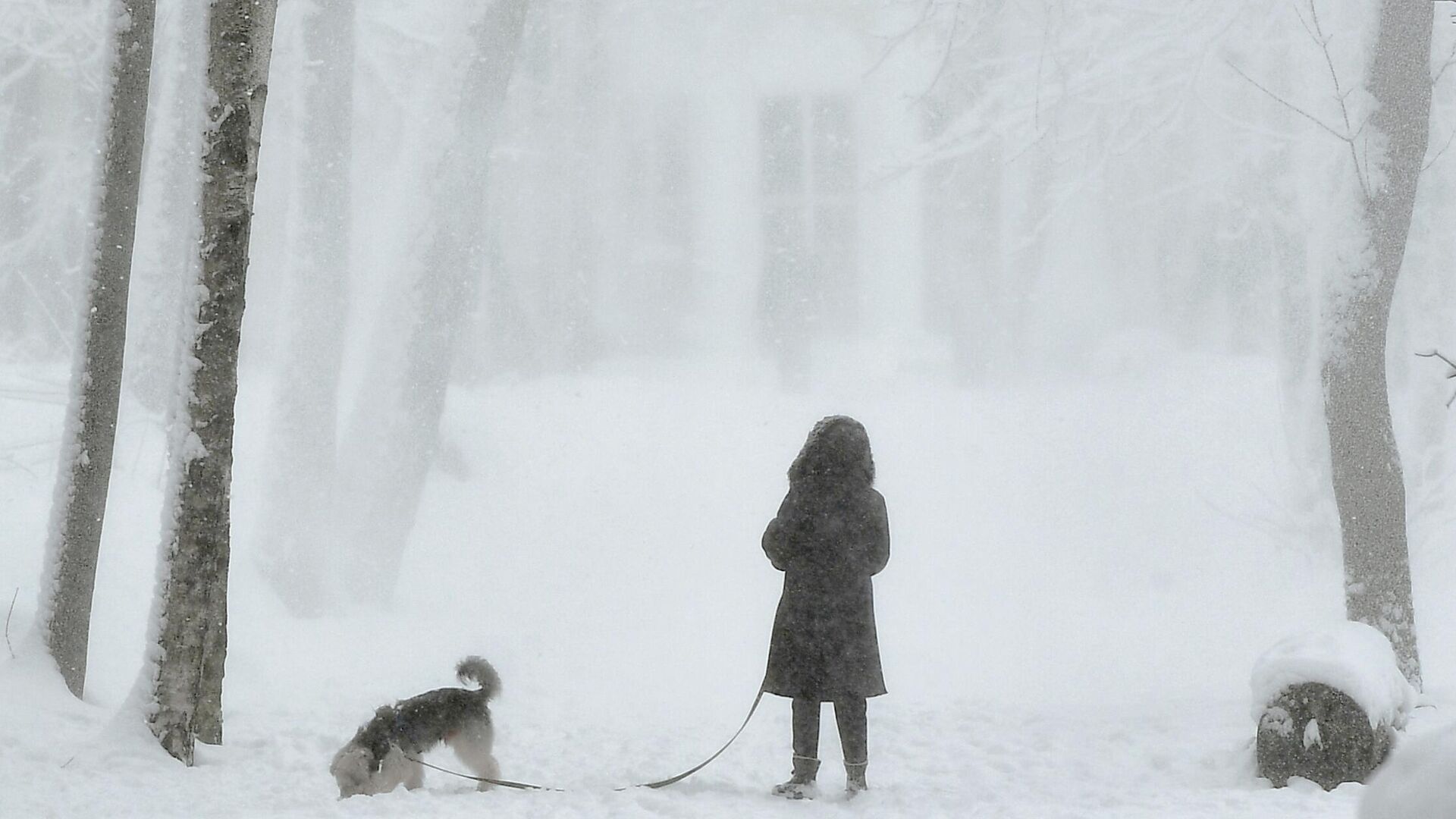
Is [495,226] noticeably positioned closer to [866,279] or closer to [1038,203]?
[866,279]

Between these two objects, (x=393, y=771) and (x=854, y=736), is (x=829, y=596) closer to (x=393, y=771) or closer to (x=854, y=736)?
(x=854, y=736)

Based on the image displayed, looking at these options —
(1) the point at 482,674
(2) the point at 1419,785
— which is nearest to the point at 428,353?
(1) the point at 482,674

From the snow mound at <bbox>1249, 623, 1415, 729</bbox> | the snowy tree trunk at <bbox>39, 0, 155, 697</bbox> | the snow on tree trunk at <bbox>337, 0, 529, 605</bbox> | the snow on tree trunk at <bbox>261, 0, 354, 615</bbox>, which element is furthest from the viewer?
the snow on tree trunk at <bbox>261, 0, 354, 615</bbox>

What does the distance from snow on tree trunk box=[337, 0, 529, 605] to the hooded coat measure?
20.6ft

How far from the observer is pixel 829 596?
5594 mm

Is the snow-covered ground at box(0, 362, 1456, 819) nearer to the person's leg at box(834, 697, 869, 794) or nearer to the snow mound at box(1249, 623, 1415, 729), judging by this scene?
the person's leg at box(834, 697, 869, 794)

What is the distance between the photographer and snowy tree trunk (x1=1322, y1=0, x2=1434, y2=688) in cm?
813

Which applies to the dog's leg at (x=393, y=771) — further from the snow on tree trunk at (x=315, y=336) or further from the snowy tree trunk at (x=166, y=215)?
the snowy tree trunk at (x=166, y=215)

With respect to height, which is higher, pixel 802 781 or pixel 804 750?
pixel 804 750

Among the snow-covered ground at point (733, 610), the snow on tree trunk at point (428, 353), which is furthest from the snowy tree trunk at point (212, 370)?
the snow on tree trunk at point (428, 353)

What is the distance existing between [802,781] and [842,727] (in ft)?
0.94

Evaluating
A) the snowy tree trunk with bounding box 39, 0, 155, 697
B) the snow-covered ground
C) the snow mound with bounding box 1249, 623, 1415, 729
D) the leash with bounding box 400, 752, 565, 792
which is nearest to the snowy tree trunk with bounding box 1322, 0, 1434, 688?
the snow-covered ground

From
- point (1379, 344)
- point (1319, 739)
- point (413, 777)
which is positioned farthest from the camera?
point (1379, 344)

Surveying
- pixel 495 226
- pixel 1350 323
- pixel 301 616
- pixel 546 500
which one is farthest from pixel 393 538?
pixel 495 226
